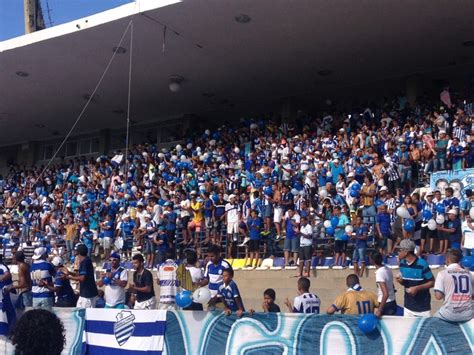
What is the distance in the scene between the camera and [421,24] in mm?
18734

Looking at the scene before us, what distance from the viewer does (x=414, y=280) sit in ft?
28.4

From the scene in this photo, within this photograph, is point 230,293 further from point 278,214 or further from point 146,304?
point 278,214

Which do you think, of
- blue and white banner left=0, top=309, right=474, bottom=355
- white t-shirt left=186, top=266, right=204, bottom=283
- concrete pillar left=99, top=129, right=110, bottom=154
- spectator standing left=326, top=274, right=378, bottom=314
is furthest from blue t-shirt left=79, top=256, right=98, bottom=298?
concrete pillar left=99, top=129, right=110, bottom=154

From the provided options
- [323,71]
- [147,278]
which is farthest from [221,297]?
[323,71]

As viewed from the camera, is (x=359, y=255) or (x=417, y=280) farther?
(x=359, y=255)

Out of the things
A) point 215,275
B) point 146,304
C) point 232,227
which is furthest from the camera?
point 232,227

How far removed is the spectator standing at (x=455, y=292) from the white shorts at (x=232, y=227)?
8.88 m

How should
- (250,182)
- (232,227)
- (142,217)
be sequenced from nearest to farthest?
(232,227) → (142,217) → (250,182)

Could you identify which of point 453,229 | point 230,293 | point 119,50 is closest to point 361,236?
point 453,229

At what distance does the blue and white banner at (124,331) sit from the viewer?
906cm

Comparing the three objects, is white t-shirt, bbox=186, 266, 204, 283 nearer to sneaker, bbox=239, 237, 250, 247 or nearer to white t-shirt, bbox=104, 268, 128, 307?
white t-shirt, bbox=104, 268, 128, 307

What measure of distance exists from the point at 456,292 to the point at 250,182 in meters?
11.5

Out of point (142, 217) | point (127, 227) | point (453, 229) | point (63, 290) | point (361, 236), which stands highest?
point (142, 217)

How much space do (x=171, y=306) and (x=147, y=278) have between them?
567mm
